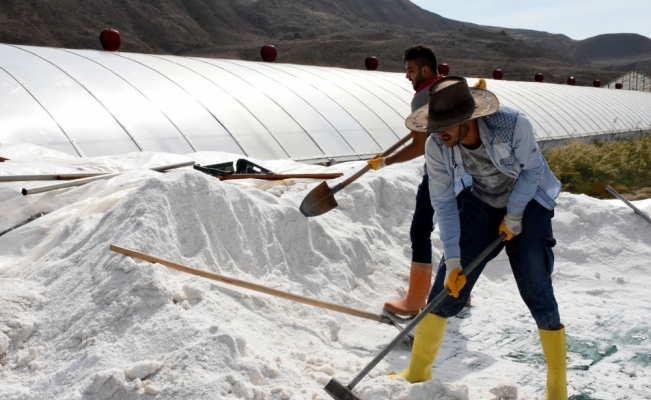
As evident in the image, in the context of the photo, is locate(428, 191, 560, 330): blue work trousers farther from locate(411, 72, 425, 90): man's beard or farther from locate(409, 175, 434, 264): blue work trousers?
locate(411, 72, 425, 90): man's beard

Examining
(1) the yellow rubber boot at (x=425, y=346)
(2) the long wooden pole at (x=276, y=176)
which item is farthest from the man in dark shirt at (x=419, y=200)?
(2) the long wooden pole at (x=276, y=176)

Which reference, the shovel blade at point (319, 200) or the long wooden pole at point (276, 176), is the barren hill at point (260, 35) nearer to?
the long wooden pole at point (276, 176)

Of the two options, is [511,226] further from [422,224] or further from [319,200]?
[319,200]

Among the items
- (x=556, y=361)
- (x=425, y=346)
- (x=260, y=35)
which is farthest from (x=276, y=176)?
(x=260, y=35)

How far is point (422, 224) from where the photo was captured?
3.57m

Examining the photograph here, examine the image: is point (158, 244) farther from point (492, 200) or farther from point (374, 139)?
point (374, 139)

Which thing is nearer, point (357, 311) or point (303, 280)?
point (357, 311)

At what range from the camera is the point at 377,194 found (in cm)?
508

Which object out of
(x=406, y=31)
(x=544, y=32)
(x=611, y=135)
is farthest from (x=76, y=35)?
(x=544, y=32)

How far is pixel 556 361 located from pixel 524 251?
495 millimetres

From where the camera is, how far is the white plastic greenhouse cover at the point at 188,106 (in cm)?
637

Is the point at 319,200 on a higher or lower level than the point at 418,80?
lower

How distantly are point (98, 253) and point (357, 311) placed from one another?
1.42m

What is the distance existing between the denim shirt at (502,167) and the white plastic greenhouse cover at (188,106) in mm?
4517
